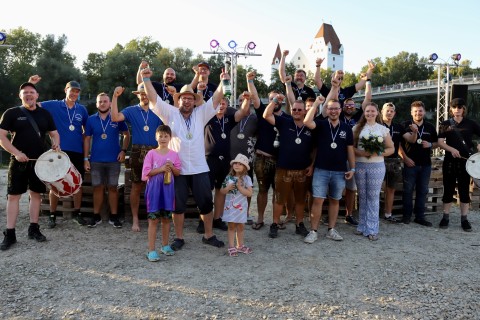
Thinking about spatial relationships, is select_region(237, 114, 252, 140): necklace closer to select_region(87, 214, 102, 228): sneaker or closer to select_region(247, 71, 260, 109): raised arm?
select_region(247, 71, 260, 109): raised arm

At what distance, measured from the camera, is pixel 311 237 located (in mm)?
5742

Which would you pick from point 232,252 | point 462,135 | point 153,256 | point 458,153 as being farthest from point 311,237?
point 462,135

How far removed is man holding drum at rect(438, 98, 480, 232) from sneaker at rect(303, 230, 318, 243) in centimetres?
259

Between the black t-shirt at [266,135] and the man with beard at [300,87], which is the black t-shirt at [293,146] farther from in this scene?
the man with beard at [300,87]

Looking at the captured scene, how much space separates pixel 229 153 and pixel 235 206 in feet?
3.81

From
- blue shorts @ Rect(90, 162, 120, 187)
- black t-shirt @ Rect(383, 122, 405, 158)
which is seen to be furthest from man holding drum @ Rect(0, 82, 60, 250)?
black t-shirt @ Rect(383, 122, 405, 158)

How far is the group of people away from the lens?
502 cm

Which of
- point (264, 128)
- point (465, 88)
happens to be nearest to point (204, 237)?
point (264, 128)

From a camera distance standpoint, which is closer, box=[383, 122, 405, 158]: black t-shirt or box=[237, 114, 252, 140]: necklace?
box=[237, 114, 252, 140]: necklace

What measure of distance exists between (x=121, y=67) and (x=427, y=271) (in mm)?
42131

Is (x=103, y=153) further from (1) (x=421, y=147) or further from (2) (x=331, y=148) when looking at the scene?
(1) (x=421, y=147)

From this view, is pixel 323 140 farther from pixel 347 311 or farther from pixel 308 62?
pixel 308 62

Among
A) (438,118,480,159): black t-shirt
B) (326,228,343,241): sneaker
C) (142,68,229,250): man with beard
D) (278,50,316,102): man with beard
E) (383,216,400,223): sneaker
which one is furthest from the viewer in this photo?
(278,50,316,102): man with beard

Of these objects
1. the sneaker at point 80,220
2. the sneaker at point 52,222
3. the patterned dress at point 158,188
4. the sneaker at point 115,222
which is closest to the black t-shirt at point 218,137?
the patterned dress at point 158,188
